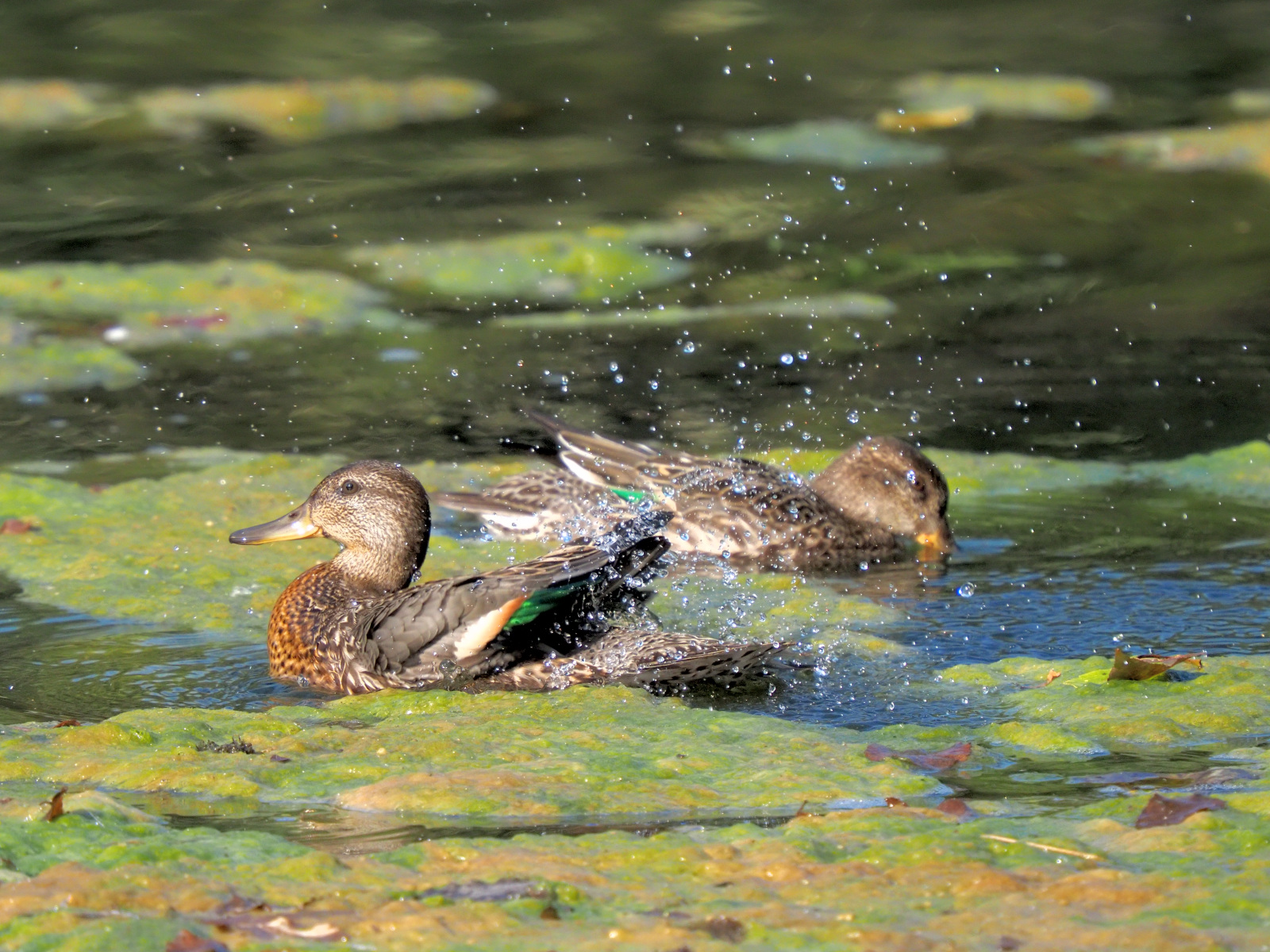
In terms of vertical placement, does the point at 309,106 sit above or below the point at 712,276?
above

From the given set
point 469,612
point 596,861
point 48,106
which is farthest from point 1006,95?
point 596,861

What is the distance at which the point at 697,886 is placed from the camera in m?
3.60

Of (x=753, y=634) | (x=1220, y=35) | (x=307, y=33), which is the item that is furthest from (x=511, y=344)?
(x=1220, y=35)

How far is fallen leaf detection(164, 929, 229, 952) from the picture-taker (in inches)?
127

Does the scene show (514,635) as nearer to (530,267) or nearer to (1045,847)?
(1045,847)

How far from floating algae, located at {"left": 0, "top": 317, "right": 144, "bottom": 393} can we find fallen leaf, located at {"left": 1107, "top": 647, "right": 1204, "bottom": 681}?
6.69 m

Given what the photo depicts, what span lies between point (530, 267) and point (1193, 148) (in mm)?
6237

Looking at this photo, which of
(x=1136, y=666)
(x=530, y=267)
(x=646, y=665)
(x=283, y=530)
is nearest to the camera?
(x=1136, y=666)

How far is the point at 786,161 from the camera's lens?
47.6 ft

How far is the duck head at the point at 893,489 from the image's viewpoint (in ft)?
26.8

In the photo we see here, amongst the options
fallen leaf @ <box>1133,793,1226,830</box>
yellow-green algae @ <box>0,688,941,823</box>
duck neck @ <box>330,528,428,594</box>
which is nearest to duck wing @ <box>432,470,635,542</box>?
duck neck @ <box>330,528,428,594</box>

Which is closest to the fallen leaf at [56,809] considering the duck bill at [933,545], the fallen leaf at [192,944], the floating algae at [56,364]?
the fallen leaf at [192,944]

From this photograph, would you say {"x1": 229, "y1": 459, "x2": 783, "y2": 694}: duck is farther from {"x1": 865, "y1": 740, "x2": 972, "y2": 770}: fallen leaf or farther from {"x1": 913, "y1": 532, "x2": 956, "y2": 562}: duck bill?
{"x1": 913, "y1": 532, "x2": 956, "y2": 562}: duck bill

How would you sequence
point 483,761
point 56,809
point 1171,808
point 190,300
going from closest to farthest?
point 56,809, point 1171,808, point 483,761, point 190,300
